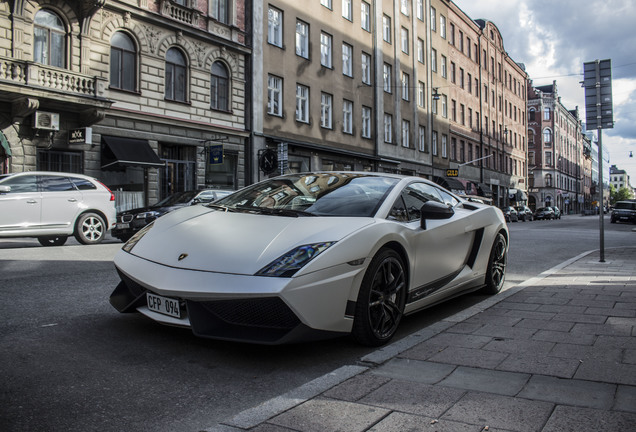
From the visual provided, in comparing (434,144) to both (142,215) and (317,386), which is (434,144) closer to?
(142,215)

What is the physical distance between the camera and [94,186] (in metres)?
12.3

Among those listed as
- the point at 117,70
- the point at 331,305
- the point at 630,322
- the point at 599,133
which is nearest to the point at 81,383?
the point at 331,305

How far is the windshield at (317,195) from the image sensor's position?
166 inches

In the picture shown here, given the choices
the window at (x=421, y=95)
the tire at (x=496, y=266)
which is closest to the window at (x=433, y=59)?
the window at (x=421, y=95)

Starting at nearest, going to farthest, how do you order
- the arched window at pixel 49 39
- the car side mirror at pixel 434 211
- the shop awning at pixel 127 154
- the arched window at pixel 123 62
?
1. the car side mirror at pixel 434 211
2. the arched window at pixel 49 39
3. the shop awning at pixel 127 154
4. the arched window at pixel 123 62

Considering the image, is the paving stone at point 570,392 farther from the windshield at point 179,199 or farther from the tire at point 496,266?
the windshield at point 179,199

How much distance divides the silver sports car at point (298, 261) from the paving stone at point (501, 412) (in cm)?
105

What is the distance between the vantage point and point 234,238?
3.70 m

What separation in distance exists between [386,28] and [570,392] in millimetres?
35390

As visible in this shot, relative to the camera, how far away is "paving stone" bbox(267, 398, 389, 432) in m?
2.45

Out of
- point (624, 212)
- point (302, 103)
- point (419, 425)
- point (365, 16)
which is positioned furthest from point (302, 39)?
point (624, 212)

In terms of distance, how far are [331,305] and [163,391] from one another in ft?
3.73

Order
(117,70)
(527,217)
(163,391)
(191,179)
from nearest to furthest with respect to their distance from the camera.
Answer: (163,391)
(117,70)
(191,179)
(527,217)

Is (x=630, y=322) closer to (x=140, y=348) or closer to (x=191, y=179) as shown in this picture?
(x=140, y=348)
